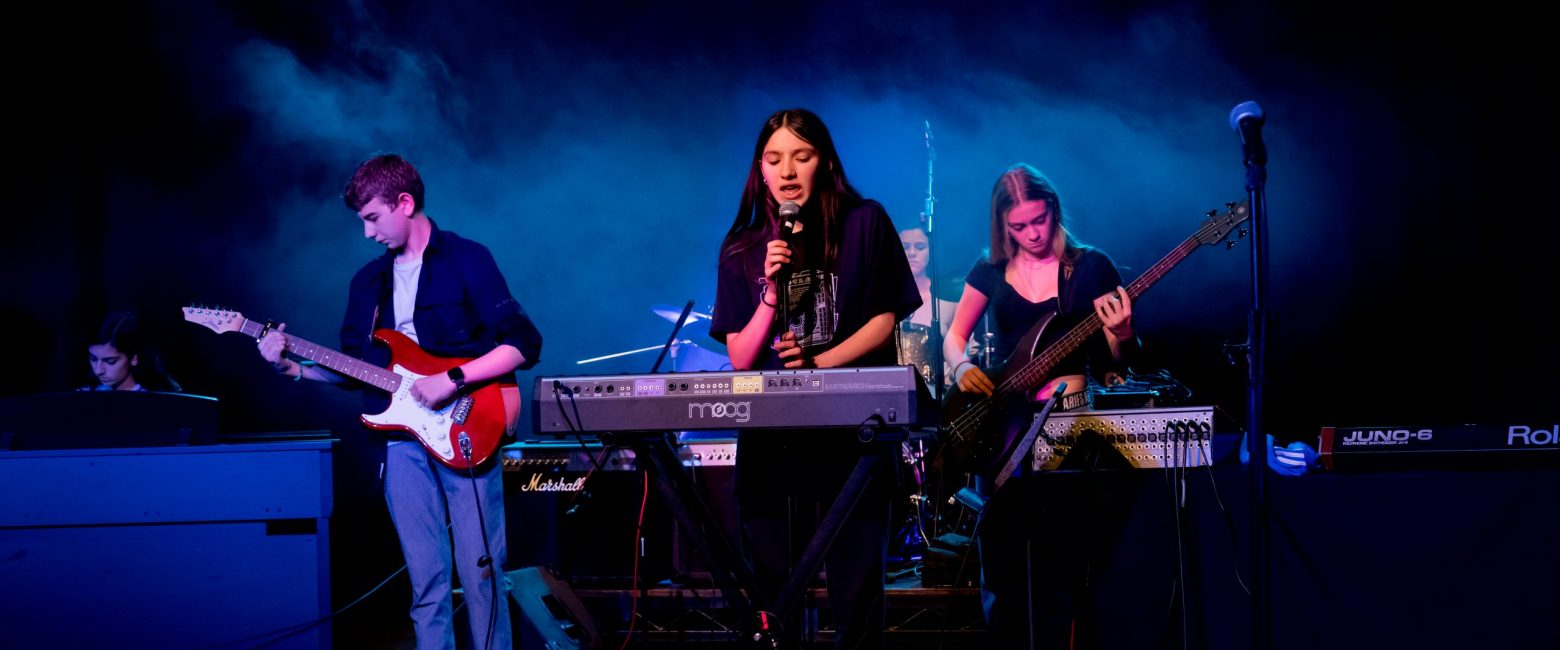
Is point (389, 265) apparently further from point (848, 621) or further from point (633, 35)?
point (633, 35)

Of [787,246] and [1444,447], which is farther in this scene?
[1444,447]

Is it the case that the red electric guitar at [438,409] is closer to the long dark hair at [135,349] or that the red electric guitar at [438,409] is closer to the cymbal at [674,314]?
the cymbal at [674,314]

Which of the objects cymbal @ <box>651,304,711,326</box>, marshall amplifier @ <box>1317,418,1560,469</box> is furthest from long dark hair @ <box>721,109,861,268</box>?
cymbal @ <box>651,304,711,326</box>

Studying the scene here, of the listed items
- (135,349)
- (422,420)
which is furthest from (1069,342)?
(135,349)

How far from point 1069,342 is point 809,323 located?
7.30ft

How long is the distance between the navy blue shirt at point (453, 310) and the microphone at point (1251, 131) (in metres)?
2.33

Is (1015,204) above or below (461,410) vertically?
above

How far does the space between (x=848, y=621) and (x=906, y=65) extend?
469 centimetres

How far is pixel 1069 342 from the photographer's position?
169 inches

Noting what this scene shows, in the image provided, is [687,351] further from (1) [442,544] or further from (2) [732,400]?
(2) [732,400]

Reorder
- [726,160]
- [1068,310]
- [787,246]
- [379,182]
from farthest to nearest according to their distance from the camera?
[726,160] < [1068,310] < [379,182] < [787,246]

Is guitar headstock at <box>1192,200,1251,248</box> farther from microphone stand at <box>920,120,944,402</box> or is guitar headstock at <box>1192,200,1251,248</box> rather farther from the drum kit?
the drum kit

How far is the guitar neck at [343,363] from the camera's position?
341 cm

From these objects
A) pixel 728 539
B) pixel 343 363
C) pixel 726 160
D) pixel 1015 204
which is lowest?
pixel 728 539
